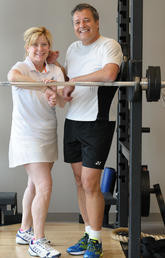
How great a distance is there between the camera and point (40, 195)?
2902mm

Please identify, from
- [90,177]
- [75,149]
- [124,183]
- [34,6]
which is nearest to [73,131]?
[75,149]

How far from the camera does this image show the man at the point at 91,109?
9.14 feet

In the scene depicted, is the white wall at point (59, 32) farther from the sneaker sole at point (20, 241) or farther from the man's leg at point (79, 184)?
the man's leg at point (79, 184)

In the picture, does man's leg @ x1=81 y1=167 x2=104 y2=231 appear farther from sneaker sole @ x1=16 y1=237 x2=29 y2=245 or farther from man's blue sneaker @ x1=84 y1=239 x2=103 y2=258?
sneaker sole @ x1=16 y1=237 x2=29 y2=245

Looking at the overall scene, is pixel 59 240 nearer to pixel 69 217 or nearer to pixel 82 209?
pixel 82 209

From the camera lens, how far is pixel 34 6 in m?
4.43

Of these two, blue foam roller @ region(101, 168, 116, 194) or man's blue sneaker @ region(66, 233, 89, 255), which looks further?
blue foam roller @ region(101, 168, 116, 194)

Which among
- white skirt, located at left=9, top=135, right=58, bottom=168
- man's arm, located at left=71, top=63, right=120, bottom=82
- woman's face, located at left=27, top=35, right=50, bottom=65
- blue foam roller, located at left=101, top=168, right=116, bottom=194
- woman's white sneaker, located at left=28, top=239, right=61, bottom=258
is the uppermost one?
woman's face, located at left=27, top=35, right=50, bottom=65

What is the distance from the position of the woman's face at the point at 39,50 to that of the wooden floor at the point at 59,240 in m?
1.38

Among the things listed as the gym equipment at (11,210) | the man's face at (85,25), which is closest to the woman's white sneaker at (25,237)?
the gym equipment at (11,210)

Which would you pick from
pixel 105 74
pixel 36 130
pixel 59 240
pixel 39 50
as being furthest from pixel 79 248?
pixel 39 50

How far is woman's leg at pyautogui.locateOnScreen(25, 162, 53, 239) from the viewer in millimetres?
2893

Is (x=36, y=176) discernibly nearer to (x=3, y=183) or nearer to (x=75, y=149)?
(x=75, y=149)

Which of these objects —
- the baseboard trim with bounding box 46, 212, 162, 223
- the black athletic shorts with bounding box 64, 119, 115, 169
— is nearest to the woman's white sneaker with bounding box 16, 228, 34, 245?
the black athletic shorts with bounding box 64, 119, 115, 169
